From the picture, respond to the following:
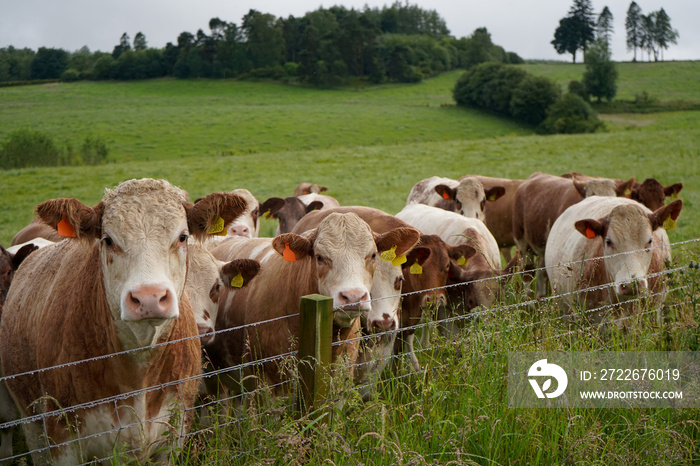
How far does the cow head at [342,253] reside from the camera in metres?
4.13

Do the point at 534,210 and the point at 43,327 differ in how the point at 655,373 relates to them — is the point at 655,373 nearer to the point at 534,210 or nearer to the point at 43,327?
the point at 43,327

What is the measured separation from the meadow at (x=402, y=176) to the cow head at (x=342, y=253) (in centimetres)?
58

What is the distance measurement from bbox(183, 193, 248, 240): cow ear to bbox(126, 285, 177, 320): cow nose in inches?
30.1

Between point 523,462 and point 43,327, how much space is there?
2875 millimetres

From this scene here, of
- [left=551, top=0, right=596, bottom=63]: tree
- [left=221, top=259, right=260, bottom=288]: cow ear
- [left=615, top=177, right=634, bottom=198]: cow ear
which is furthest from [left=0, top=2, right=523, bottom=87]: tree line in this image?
[left=221, top=259, right=260, bottom=288]: cow ear

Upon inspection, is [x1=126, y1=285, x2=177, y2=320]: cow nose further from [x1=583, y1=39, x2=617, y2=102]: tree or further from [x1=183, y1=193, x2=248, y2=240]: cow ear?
[x1=583, y1=39, x2=617, y2=102]: tree

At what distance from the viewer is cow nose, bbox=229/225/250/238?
9.16m

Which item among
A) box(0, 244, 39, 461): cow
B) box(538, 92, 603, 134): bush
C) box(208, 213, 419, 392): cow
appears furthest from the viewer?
box(538, 92, 603, 134): bush

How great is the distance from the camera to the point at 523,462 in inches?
133

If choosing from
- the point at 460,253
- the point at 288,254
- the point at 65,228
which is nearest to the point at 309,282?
the point at 288,254

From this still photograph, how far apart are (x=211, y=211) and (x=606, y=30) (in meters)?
123

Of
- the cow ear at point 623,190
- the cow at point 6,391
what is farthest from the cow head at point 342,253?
the cow ear at point 623,190

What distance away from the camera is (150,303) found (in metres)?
3.02
